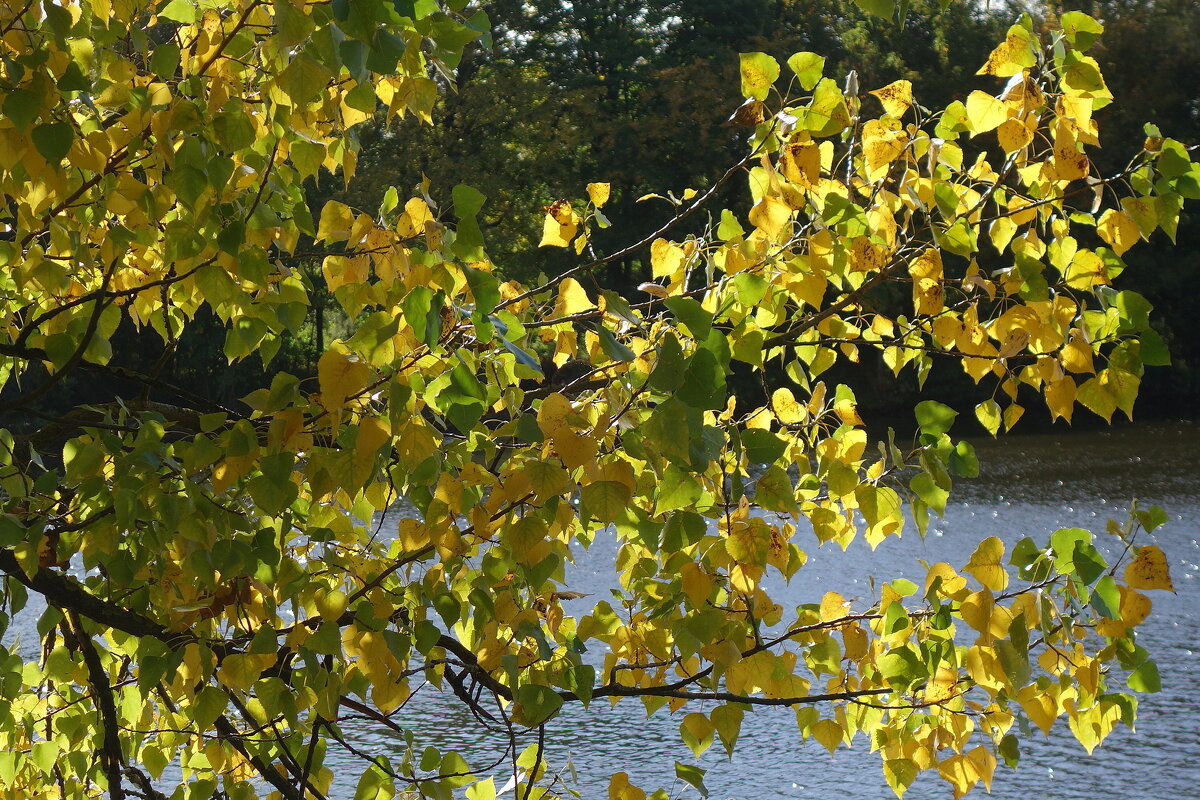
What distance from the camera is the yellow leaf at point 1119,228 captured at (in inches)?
51.9

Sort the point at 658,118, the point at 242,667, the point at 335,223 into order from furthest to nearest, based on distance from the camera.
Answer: the point at 658,118 < the point at 335,223 < the point at 242,667

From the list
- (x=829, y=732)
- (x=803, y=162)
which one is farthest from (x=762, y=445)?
(x=829, y=732)

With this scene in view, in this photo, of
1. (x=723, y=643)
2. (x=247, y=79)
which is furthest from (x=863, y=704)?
(x=247, y=79)

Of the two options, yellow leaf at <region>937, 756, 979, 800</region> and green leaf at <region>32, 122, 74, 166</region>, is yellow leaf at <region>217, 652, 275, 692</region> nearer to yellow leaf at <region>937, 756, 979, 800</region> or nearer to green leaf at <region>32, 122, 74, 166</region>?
green leaf at <region>32, 122, 74, 166</region>

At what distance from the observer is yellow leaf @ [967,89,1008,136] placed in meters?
1.31

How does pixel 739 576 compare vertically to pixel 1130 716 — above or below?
above

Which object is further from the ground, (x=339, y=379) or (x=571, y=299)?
(x=571, y=299)

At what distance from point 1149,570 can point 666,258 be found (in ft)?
2.31

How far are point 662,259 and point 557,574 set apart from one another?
17.0 inches

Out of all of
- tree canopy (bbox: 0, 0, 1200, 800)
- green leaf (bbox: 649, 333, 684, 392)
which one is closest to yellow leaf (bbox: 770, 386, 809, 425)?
tree canopy (bbox: 0, 0, 1200, 800)

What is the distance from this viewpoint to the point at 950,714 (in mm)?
1480

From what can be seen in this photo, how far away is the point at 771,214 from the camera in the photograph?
1.31 m

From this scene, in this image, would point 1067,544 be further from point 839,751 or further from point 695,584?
point 839,751

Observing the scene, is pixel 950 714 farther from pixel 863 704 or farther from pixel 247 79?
pixel 247 79
